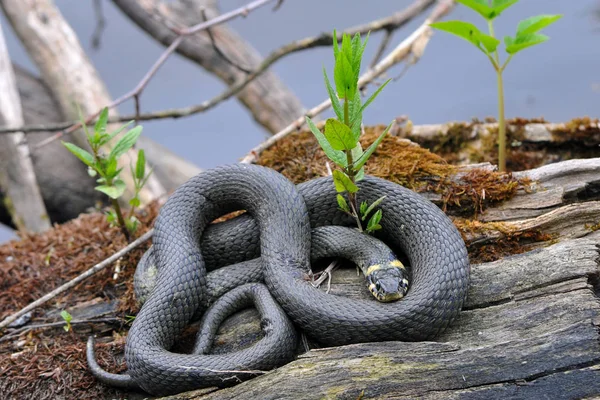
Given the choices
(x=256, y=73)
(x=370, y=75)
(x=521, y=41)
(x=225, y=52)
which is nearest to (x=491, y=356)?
(x=521, y=41)

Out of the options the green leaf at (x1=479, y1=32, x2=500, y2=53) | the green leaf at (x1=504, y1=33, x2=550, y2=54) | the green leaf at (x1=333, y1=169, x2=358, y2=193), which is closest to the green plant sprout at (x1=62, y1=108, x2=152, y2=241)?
the green leaf at (x1=333, y1=169, x2=358, y2=193)

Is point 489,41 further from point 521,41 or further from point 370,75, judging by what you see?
point 370,75

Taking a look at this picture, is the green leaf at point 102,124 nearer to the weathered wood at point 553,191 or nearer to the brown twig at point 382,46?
the weathered wood at point 553,191

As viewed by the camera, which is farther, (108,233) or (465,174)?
(108,233)

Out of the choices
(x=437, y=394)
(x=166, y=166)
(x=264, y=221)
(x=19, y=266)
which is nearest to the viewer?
(x=437, y=394)

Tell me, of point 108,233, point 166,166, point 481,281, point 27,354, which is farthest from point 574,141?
point 166,166

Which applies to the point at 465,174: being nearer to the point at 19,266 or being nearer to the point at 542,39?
the point at 542,39

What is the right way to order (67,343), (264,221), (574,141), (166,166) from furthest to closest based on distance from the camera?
1. (166,166)
2. (574,141)
3. (67,343)
4. (264,221)
